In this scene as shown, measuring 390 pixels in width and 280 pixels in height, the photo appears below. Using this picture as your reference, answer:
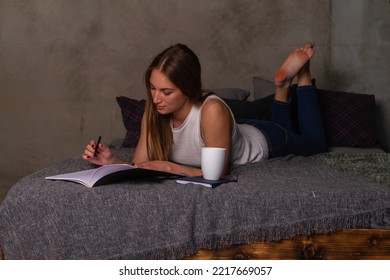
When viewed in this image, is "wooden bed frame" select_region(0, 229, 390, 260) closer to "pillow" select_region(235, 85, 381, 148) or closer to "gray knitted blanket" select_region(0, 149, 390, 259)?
"gray knitted blanket" select_region(0, 149, 390, 259)

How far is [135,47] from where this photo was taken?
3.70 metres

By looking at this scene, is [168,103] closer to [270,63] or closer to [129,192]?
[129,192]

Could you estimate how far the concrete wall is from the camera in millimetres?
3678

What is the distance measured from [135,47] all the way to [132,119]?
2.68 feet

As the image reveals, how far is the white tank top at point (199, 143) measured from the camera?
2207 mm

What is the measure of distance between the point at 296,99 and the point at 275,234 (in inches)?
60.3

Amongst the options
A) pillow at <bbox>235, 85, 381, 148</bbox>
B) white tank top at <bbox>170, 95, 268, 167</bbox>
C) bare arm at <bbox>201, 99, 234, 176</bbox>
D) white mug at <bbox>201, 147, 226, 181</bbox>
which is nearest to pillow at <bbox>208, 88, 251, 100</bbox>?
pillow at <bbox>235, 85, 381, 148</bbox>

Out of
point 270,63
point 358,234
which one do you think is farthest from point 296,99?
point 358,234

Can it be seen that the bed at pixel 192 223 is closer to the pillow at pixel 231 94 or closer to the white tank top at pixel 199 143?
the white tank top at pixel 199 143

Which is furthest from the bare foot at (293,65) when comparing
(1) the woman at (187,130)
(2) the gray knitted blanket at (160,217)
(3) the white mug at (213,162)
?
(2) the gray knitted blanket at (160,217)

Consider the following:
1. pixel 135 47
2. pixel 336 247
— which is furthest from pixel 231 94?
pixel 336 247

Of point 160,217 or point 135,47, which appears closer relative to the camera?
point 160,217

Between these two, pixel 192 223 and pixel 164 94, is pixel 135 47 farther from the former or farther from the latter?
pixel 192 223

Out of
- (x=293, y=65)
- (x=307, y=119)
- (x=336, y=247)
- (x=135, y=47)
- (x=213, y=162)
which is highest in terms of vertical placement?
(x=135, y=47)
